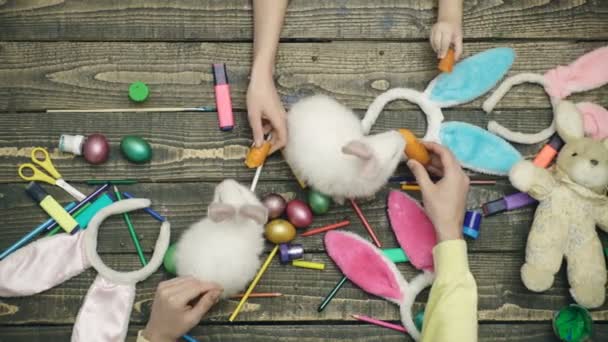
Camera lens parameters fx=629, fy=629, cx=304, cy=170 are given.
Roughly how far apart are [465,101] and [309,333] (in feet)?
1.81

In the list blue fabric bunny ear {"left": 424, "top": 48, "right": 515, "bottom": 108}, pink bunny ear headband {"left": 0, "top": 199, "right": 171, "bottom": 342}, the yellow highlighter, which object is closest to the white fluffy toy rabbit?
blue fabric bunny ear {"left": 424, "top": 48, "right": 515, "bottom": 108}

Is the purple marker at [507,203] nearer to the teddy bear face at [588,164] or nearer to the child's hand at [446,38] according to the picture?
the teddy bear face at [588,164]

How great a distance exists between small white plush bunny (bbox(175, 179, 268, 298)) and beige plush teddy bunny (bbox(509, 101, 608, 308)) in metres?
0.50

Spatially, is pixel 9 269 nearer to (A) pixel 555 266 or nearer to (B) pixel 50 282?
(B) pixel 50 282

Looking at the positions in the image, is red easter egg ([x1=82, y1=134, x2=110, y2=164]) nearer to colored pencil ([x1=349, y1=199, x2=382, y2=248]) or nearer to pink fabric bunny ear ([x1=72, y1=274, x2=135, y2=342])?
pink fabric bunny ear ([x1=72, y1=274, x2=135, y2=342])

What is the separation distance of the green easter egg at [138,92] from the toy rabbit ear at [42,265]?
285 millimetres

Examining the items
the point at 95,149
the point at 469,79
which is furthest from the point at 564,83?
the point at 95,149

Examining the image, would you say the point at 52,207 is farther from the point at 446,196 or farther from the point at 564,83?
the point at 564,83

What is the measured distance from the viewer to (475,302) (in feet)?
3.60

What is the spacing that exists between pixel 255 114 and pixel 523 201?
0.55 meters

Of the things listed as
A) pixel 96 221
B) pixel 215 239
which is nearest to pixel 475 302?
pixel 215 239

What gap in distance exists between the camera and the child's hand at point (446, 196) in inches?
44.5

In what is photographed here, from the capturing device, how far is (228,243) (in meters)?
1.10

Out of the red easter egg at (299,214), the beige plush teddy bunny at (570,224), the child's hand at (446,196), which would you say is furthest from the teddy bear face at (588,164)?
the red easter egg at (299,214)
